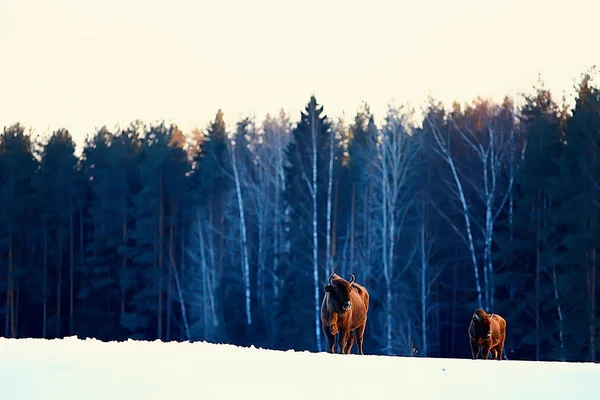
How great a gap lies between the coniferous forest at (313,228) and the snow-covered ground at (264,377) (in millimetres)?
22086

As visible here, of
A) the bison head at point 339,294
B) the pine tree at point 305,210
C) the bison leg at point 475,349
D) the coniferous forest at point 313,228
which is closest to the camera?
the bison head at point 339,294

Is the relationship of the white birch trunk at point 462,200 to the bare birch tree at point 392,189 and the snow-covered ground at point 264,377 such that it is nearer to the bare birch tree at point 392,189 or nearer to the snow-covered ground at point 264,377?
the bare birch tree at point 392,189

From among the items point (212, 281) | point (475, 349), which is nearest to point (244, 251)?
point (212, 281)

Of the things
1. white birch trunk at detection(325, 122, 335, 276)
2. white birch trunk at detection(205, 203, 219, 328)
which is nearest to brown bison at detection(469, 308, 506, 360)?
white birch trunk at detection(325, 122, 335, 276)

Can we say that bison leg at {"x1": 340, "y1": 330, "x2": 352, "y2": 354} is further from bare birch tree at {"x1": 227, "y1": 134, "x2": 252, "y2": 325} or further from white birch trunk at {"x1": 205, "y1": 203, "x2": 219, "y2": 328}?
white birch trunk at {"x1": 205, "y1": 203, "x2": 219, "y2": 328}

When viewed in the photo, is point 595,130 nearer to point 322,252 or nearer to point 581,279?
point 581,279

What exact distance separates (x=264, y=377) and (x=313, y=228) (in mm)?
37863

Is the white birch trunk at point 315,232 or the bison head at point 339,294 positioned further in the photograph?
the white birch trunk at point 315,232

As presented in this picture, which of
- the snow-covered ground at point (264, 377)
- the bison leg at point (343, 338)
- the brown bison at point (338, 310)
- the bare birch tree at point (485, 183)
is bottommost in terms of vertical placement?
the snow-covered ground at point (264, 377)

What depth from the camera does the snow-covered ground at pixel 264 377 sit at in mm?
7883

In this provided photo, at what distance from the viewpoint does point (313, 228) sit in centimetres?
4619

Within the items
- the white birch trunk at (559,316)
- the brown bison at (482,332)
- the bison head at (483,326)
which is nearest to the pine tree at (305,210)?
the white birch trunk at (559,316)

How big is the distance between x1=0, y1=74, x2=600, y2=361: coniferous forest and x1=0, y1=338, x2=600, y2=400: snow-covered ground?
2209cm

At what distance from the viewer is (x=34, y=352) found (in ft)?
30.6
